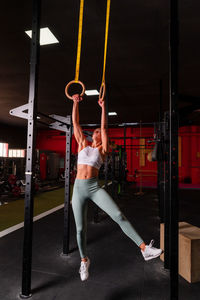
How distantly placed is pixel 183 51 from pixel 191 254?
3.15 m

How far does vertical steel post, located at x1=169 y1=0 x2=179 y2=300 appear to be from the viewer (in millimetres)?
1271

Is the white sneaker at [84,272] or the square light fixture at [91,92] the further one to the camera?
the square light fixture at [91,92]

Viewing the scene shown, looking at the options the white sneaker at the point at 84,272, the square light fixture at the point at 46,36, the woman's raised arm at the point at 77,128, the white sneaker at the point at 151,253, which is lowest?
the white sneaker at the point at 84,272

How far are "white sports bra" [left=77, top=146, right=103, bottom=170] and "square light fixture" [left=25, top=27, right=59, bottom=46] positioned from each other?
2131 millimetres

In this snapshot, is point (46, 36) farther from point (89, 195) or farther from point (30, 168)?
point (89, 195)

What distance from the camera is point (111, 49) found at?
342cm

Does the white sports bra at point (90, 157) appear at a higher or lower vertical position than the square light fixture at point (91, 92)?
lower

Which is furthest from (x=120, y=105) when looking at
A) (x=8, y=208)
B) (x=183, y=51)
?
(x=8, y=208)

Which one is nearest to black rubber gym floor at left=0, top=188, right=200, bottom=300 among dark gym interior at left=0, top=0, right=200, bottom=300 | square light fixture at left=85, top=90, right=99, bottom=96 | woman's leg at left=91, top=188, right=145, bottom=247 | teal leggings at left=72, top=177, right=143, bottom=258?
Result: dark gym interior at left=0, top=0, right=200, bottom=300

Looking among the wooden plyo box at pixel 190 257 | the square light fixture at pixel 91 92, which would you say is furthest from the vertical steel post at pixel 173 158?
the square light fixture at pixel 91 92

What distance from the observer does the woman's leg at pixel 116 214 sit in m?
1.57

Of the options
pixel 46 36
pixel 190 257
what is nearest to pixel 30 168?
pixel 190 257

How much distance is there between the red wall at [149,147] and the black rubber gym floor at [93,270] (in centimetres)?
589

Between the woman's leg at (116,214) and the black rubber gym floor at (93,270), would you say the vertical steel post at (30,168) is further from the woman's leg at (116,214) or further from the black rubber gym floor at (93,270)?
the woman's leg at (116,214)
